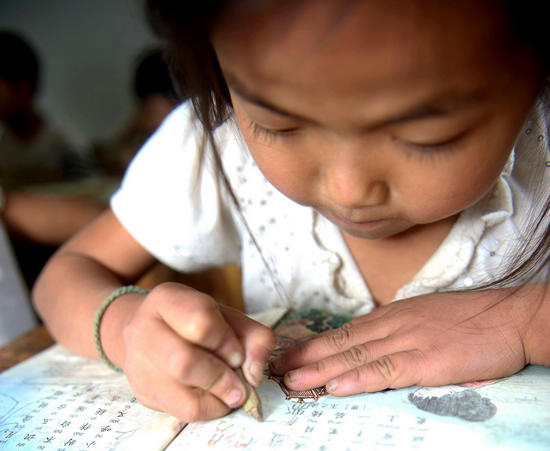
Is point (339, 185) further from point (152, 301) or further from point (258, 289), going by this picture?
point (258, 289)

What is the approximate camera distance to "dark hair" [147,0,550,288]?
0.30m

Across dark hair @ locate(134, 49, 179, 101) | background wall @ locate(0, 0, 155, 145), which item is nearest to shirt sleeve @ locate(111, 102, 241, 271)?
dark hair @ locate(134, 49, 179, 101)

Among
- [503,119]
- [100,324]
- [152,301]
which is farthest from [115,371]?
[503,119]

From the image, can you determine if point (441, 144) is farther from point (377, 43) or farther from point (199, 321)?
point (199, 321)

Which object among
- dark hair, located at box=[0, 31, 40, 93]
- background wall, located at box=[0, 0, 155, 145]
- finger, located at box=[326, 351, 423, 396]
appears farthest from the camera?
background wall, located at box=[0, 0, 155, 145]

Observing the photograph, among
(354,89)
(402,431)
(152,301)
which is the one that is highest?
(354,89)

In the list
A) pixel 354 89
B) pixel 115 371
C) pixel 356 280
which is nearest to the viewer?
pixel 354 89

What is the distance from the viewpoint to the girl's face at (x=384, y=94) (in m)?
0.27

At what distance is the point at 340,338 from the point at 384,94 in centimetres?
22

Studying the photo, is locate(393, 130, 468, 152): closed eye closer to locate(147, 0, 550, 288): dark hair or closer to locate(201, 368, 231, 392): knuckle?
locate(147, 0, 550, 288): dark hair

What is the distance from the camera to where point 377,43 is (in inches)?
10.7

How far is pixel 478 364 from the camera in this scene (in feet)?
1.25

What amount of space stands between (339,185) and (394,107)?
70mm

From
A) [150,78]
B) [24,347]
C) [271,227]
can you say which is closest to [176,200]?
[271,227]
